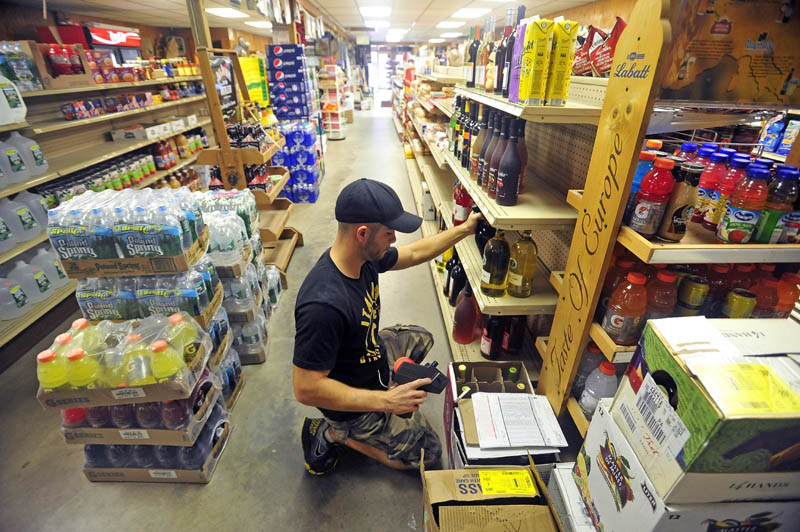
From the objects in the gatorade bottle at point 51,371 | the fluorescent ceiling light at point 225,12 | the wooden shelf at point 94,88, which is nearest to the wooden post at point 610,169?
the gatorade bottle at point 51,371

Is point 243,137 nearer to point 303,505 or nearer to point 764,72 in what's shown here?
point 303,505

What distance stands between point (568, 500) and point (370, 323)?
1047 mm

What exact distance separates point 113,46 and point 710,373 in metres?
9.48

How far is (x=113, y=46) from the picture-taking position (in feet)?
22.4

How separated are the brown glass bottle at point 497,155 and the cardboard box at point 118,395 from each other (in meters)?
1.75

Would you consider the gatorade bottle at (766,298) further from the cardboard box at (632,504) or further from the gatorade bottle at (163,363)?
the gatorade bottle at (163,363)

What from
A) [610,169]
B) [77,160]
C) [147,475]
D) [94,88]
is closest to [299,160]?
[94,88]

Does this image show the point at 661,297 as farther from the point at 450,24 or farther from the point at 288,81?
the point at 450,24

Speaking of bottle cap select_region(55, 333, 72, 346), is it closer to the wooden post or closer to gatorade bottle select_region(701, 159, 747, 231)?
the wooden post

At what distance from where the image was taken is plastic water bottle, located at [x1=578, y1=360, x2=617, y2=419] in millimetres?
1602

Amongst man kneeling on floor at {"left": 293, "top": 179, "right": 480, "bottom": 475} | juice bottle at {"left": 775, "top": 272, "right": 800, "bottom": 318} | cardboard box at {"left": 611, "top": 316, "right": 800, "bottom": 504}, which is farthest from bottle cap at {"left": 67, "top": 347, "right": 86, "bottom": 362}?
juice bottle at {"left": 775, "top": 272, "right": 800, "bottom": 318}

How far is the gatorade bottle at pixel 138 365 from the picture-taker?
1.66m

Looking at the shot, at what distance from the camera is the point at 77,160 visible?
3.90 metres

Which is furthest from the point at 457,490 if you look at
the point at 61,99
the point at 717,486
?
the point at 61,99
